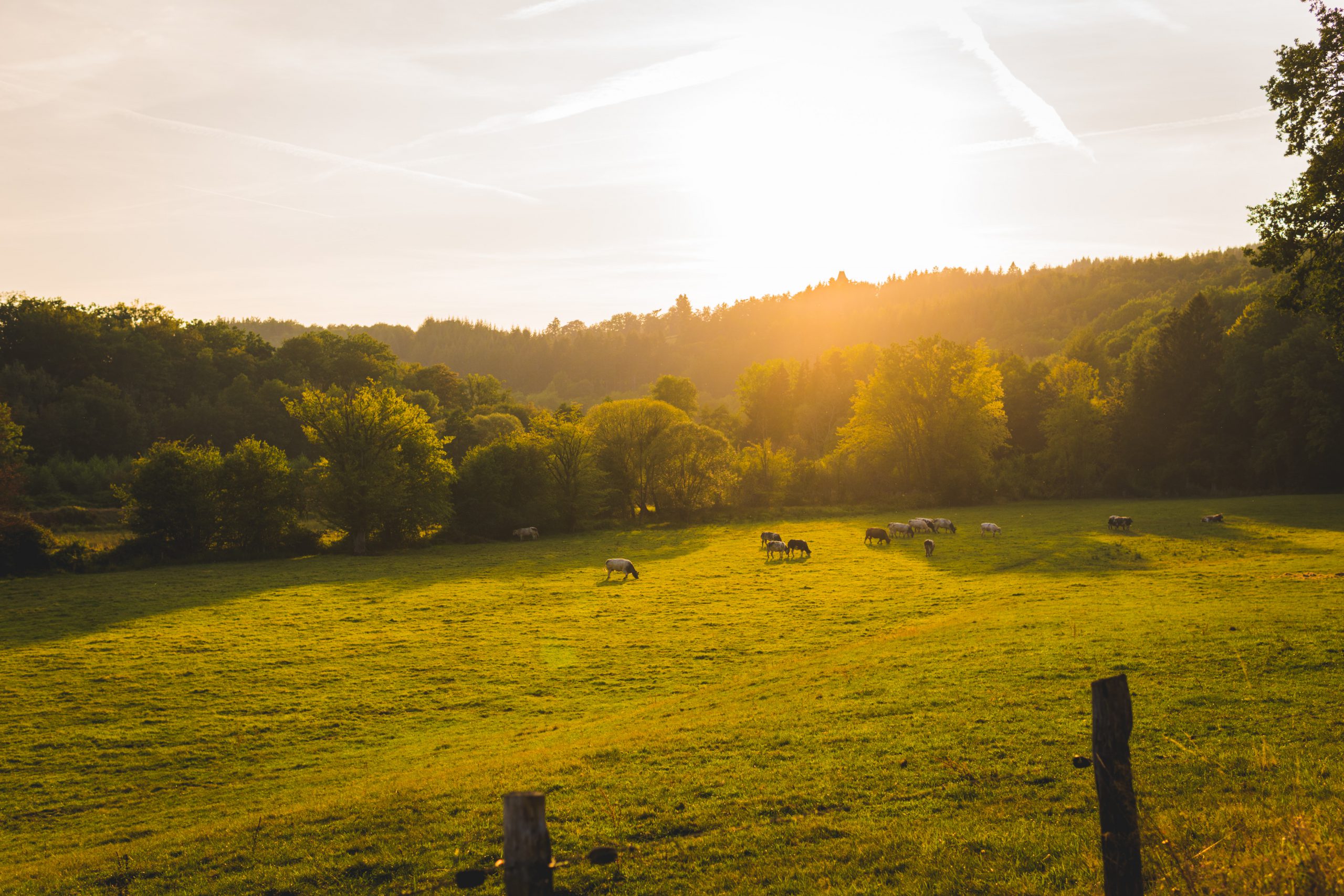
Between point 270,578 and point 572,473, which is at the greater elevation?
point 572,473

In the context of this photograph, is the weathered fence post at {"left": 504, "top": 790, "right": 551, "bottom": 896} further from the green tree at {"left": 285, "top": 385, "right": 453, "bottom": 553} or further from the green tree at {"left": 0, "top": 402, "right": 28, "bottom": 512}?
the green tree at {"left": 0, "top": 402, "right": 28, "bottom": 512}

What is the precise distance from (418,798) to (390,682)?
36.0 feet

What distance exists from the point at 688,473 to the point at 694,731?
5582cm

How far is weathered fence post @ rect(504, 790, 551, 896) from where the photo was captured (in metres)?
5.00

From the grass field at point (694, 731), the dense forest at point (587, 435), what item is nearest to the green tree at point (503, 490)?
the dense forest at point (587, 435)

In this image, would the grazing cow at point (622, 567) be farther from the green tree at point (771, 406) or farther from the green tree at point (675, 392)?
the green tree at point (771, 406)

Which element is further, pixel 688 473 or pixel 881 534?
pixel 688 473

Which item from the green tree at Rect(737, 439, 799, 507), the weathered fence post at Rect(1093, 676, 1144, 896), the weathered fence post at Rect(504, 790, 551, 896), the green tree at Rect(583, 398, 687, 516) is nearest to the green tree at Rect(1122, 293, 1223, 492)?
the green tree at Rect(737, 439, 799, 507)

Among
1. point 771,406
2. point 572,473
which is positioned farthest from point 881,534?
point 771,406

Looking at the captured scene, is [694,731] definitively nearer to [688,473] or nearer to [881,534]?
[881,534]

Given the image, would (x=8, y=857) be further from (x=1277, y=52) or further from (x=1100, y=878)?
(x=1277, y=52)

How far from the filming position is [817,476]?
3127 inches

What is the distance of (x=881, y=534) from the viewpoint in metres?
49.9

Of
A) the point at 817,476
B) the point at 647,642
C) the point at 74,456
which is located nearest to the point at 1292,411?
the point at 817,476
